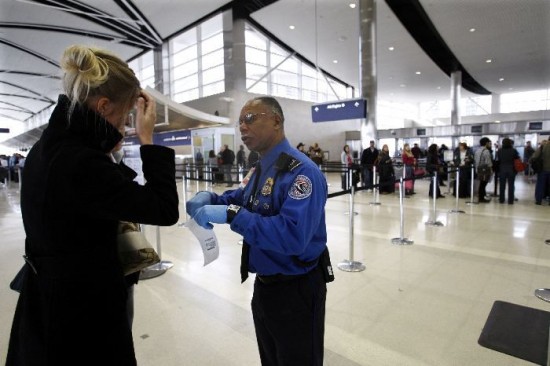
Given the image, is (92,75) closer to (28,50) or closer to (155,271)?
(155,271)

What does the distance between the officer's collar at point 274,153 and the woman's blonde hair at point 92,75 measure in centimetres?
61

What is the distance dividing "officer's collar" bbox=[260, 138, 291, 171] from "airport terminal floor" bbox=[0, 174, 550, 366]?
1528 mm

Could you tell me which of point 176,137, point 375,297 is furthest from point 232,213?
point 176,137

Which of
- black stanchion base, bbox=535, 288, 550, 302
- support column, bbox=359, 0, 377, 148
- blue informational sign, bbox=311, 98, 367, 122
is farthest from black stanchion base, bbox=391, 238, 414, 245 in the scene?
support column, bbox=359, 0, 377, 148

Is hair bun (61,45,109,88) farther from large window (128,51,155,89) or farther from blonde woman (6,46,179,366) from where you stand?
large window (128,51,155,89)

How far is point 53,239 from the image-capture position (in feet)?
3.06

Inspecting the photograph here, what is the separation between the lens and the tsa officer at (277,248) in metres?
1.22

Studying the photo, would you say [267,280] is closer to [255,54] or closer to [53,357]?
[53,357]

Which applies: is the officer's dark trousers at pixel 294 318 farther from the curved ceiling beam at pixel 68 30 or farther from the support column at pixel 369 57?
the curved ceiling beam at pixel 68 30

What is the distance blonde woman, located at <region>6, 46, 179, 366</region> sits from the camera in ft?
2.97

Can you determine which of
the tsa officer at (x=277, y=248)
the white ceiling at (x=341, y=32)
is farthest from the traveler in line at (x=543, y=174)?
the tsa officer at (x=277, y=248)

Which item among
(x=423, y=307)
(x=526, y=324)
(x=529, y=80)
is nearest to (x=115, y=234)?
(x=423, y=307)

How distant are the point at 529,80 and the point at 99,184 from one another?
30770 mm

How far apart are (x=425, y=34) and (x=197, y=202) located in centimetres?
1934
